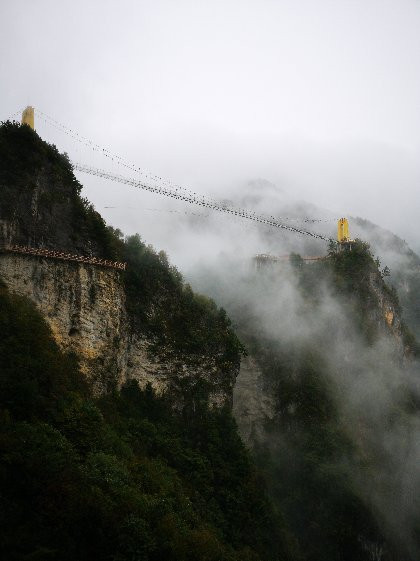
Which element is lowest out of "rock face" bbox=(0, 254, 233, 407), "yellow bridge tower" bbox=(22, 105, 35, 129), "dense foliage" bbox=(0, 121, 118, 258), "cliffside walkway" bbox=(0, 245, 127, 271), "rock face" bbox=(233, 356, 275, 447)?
"rock face" bbox=(233, 356, 275, 447)

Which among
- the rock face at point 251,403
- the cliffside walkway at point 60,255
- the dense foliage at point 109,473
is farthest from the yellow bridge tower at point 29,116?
the rock face at point 251,403

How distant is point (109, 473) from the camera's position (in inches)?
919

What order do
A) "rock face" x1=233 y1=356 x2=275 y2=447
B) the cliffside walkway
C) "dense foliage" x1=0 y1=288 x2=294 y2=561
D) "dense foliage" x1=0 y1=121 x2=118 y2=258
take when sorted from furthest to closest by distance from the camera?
"rock face" x1=233 y1=356 x2=275 y2=447 → "dense foliage" x1=0 y1=121 x2=118 y2=258 → the cliffside walkway → "dense foliage" x1=0 y1=288 x2=294 y2=561

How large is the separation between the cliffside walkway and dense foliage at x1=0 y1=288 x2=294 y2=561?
10.9ft

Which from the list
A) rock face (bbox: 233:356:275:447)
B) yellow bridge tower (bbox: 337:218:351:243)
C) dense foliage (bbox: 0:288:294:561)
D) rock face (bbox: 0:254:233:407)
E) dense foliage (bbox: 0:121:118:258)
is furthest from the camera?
yellow bridge tower (bbox: 337:218:351:243)

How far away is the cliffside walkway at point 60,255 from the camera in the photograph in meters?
30.1

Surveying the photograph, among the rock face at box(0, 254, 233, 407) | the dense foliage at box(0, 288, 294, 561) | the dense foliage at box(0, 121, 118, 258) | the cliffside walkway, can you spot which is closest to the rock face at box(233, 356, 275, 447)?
the dense foliage at box(0, 288, 294, 561)

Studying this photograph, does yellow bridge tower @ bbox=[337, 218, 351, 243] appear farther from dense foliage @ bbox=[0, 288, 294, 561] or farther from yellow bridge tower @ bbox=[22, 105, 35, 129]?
yellow bridge tower @ bbox=[22, 105, 35, 129]

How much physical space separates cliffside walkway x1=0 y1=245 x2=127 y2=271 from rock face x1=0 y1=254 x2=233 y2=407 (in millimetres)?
308

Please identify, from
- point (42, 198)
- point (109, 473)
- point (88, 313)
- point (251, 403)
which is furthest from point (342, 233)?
point (109, 473)

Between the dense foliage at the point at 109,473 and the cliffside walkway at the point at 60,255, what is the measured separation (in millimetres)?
3320

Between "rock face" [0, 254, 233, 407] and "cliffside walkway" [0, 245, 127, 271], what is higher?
"cliffside walkway" [0, 245, 127, 271]

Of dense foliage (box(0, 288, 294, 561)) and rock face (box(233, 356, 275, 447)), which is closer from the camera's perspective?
dense foliage (box(0, 288, 294, 561))

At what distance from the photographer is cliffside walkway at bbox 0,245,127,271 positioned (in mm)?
30109
